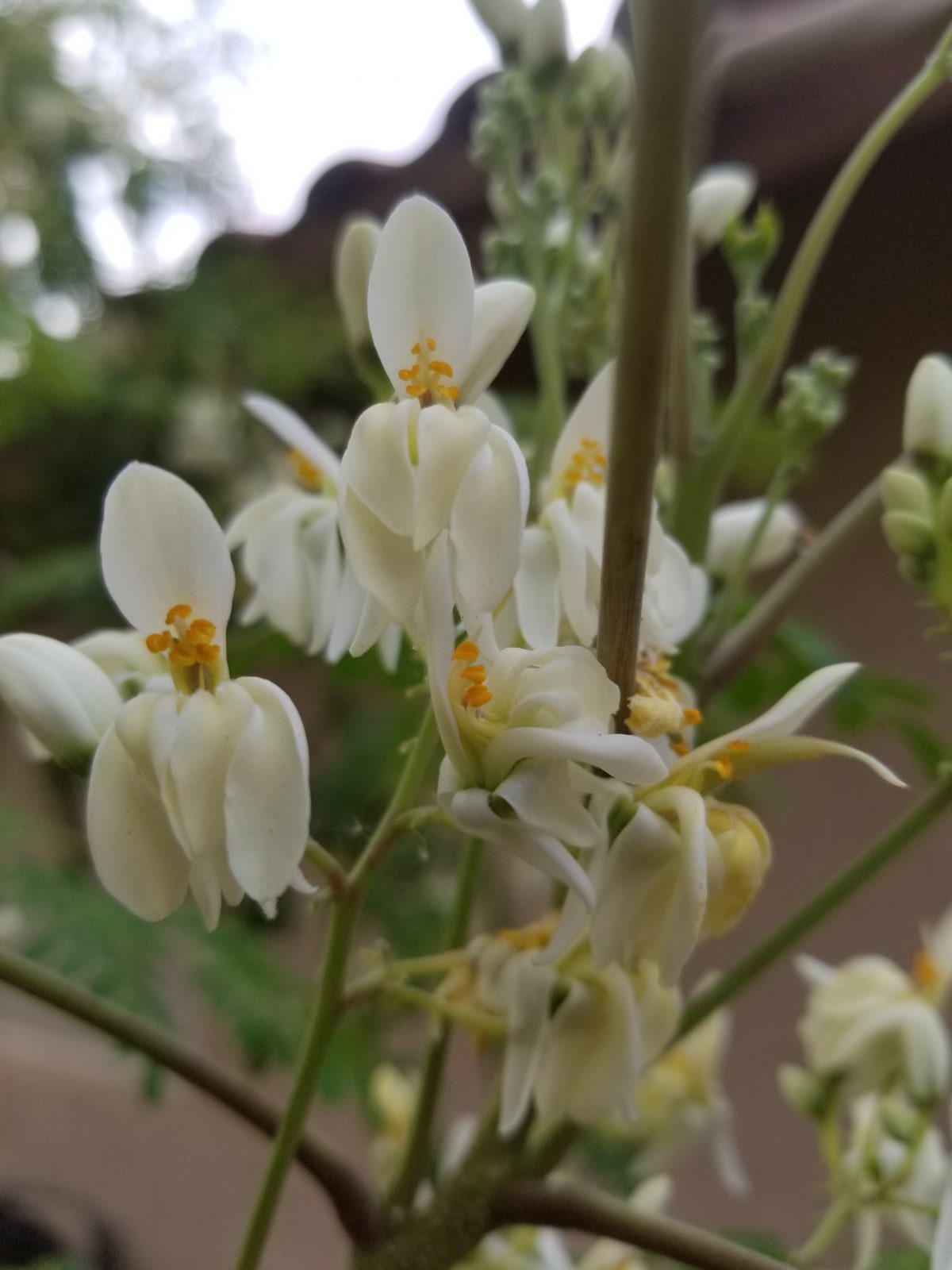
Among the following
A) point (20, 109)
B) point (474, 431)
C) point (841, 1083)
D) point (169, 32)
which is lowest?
point (841, 1083)

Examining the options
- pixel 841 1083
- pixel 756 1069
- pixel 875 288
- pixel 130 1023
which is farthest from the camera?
pixel 756 1069

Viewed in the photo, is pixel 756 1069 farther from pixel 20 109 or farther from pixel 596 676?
pixel 20 109

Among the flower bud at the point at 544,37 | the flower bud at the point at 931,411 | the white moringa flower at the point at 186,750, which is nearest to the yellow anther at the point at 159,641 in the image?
the white moringa flower at the point at 186,750

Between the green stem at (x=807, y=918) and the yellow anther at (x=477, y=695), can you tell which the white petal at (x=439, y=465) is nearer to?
the yellow anther at (x=477, y=695)

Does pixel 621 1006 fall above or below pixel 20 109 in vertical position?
below

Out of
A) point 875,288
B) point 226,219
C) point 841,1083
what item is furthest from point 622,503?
point 226,219
